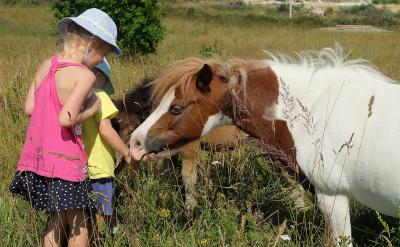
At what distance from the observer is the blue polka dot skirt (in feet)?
9.43

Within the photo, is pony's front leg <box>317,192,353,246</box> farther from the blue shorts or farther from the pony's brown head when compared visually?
the blue shorts

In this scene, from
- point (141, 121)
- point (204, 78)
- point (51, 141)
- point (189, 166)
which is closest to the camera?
point (51, 141)

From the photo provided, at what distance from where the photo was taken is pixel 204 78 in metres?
3.17

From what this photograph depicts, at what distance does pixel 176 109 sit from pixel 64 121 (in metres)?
0.81

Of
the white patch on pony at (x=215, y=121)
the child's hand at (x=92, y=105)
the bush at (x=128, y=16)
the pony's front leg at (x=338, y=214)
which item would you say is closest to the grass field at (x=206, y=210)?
the pony's front leg at (x=338, y=214)

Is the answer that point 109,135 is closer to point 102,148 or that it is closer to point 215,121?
point 102,148

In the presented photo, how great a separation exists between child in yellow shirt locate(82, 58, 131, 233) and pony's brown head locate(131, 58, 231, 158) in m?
0.15

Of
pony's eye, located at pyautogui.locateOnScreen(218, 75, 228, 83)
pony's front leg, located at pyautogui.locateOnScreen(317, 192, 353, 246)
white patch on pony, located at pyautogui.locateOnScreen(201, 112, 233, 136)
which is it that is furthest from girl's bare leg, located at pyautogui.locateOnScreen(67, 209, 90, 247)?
pony's front leg, located at pyautogui.locateOnScreen(317, 192, 353, 246)

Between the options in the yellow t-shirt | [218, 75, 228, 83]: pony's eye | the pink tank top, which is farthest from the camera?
[218, 75, 228, 83]: pony's eye

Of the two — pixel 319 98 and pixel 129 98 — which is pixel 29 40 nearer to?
pixel 129 98

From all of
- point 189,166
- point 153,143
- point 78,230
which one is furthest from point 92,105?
point 189,166

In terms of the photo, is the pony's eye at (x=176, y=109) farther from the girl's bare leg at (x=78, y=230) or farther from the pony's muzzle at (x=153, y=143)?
the girl's bare leg at (x=78, y=230)

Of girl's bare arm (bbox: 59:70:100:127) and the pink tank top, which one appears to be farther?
the pink tank top

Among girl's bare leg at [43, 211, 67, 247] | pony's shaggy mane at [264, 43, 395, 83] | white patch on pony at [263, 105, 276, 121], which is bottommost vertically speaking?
girl's bare leg at [43, 211, 67, 247]
